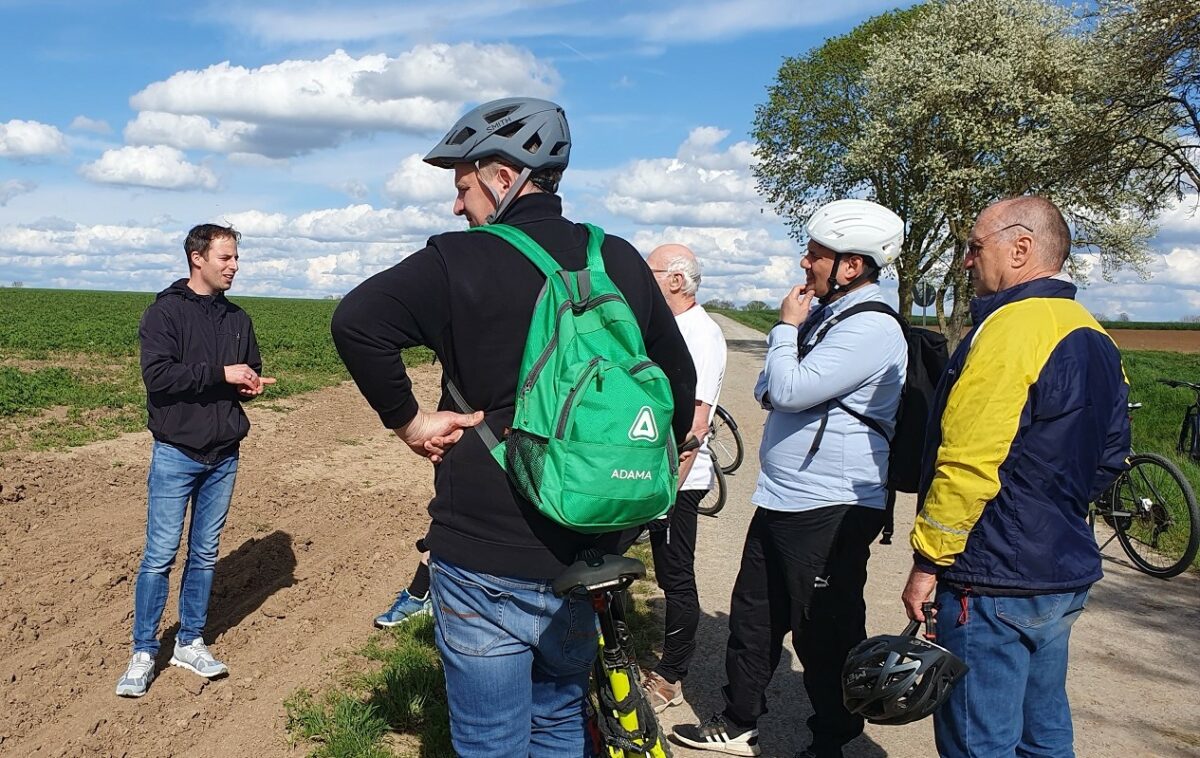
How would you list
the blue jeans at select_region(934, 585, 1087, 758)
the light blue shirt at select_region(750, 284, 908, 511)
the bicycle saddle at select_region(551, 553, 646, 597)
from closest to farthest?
the bicycle saddle at select_region(551, 553, 646, 597) → the blue jeans at select_region(934, 585, 1087, 758) → the light blue shirt at select_region(750, 284, 908, 511)

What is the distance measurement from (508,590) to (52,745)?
10.1 feet

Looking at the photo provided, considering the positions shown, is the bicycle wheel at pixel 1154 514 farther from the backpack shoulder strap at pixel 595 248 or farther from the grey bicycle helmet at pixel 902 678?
the backpack shoulder strap at pixel 595 248

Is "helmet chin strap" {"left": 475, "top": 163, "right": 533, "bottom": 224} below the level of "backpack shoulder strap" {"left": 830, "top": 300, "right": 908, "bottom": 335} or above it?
above

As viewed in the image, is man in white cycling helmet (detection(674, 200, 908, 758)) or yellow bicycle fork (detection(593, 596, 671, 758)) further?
man in white cycling helmet (detection(674, 200, 908, 758))

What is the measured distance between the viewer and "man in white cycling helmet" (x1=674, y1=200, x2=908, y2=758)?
372 centimetres

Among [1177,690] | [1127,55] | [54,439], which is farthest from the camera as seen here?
[1127,55]

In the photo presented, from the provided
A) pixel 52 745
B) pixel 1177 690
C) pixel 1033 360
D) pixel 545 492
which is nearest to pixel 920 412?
pixel 1033 360

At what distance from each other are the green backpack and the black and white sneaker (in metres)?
2.35

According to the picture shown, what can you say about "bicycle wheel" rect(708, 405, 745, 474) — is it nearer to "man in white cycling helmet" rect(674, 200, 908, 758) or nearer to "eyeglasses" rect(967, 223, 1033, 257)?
"man in white cycling helmet" rect(674, 200, 908, 758)

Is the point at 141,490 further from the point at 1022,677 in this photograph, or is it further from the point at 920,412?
the point at 1022,677

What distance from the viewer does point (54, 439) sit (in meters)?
10.8

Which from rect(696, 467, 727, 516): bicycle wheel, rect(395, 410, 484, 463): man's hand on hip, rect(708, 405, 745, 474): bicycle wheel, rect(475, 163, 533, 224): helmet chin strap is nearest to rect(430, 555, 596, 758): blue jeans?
rect(395, 410, 484, 463): man's hand on hip

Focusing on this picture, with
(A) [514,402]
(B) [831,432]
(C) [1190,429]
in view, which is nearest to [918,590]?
(B) [831,432]

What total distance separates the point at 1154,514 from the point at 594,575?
7166 mm
